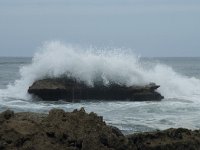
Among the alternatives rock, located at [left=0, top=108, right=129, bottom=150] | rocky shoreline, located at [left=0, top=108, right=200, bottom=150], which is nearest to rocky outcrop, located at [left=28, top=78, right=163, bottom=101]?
rocky shoreline, located at [left=0, top=108, right=200, bottom=150]

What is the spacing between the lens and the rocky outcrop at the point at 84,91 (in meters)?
20.9

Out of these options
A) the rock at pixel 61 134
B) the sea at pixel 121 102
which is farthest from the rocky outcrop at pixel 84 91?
the rock at pixel 61 134

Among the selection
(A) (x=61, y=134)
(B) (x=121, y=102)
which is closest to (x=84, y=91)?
(B) (x=121, y=102)

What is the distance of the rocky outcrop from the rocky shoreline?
39.5 ft

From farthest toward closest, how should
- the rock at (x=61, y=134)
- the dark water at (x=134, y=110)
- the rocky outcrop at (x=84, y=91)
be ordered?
the rocky outcrop at (x=84, y=91), the dark water at (x=134, y=110), the rock at (x=61, y=134)

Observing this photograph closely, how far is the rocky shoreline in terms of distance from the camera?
25.8 feet

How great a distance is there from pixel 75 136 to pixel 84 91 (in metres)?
13.9

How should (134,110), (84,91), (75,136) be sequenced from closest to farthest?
(75,136) → (134,110) → (84,91)

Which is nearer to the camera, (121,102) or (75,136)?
(75,136)

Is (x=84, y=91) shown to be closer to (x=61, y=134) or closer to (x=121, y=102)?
(x=121, y=102)

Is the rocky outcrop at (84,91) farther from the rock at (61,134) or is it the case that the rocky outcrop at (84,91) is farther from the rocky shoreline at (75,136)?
the rock at (61,134)

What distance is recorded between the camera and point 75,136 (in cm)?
798

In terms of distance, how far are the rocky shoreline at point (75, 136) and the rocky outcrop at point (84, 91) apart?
A: 12034 mm

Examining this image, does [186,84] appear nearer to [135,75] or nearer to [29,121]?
[135,75]
